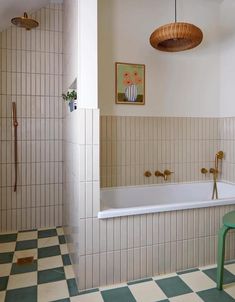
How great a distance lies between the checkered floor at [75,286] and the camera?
68.7 inches

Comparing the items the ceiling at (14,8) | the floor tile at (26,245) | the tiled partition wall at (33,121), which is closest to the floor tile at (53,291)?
the floor tile at (26,245)

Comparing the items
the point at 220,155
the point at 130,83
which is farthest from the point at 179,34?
the point at 220,155

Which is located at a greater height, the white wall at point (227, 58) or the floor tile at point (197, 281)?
the white wall at point (227, 58)

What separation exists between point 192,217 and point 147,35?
196 cm

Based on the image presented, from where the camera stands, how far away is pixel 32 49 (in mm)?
2891

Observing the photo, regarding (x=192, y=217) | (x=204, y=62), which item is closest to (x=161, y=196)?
(x=192, y=217)

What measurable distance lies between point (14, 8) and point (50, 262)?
249 centimetres

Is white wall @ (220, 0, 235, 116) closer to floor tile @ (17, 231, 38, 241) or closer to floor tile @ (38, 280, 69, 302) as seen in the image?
floor tile @ (38, 280, 69, 302)

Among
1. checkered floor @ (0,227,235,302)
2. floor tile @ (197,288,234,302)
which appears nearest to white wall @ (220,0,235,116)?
checkered floor @ (0,227,235,302)

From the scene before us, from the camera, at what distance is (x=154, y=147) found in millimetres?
2873

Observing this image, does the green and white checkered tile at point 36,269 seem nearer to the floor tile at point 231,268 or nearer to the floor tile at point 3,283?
the floor tile at point 3,283

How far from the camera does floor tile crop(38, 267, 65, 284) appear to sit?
196 centimetres

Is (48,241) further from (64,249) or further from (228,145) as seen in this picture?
(228,145)

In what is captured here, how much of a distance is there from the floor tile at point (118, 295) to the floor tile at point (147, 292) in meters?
0.04
